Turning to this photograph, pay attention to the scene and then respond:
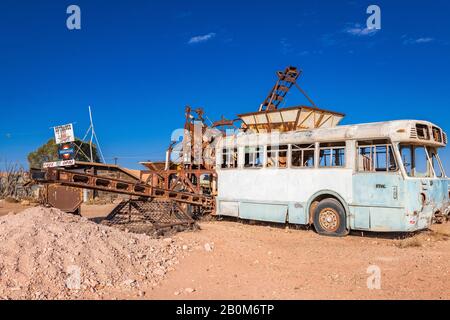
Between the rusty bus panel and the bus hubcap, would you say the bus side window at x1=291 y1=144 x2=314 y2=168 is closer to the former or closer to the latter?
the bus hubcap

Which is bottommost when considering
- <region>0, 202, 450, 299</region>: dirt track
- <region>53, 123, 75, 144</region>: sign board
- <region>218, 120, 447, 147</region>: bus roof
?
<region>0, 202, 450, 299</region>: dirt track

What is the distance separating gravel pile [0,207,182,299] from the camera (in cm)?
545

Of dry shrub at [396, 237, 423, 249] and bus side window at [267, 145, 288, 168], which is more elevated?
bus side window at [267, 145, 288, 168]

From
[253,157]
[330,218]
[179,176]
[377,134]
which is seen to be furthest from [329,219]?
[179,176]

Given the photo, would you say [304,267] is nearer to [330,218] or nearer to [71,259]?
[330,218]

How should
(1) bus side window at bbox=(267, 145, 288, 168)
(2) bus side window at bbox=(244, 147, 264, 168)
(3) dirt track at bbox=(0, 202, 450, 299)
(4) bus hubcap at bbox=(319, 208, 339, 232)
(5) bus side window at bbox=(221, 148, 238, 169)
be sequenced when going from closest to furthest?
1. (3) dirt track at bbox=(0, 202, 450, 299)
2. (4) bus hubcap at bbox=(319, 208, 339, 232)
3. (1) bus side window at bbox=(267, 145, 288, 168)
4. (2) bus side window at bbox=(244, 147, 264, 168)
5. (5) bus side window at bbox=(221, 148, 238, 169)

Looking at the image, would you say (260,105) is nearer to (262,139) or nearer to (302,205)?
(262,139)

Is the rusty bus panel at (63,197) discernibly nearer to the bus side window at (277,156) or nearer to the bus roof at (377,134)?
the bus side window at (277,156)

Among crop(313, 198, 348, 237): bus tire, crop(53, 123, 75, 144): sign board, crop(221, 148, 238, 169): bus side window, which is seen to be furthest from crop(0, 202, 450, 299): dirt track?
crop(53, 123, 75, 144): sign board

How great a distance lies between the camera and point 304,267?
7156mm

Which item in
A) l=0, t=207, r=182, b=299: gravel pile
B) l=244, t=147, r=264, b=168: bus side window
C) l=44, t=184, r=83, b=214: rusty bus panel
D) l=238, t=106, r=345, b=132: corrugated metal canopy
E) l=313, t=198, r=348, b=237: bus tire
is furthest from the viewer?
l=238, t=106, r=345, b=132: corrugated metal canopy

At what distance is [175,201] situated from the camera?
11672 millimetres

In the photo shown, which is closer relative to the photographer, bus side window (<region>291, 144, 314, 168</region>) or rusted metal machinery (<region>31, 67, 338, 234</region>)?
rusted metal machinery (<region>31, 67, 338, 234</region>)

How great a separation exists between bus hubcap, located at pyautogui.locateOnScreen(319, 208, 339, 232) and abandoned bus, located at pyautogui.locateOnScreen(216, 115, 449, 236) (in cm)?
3
